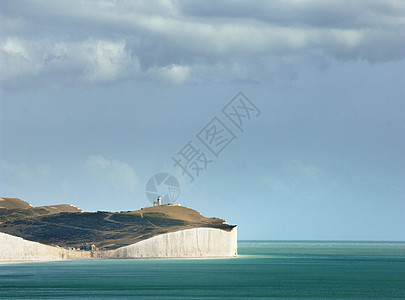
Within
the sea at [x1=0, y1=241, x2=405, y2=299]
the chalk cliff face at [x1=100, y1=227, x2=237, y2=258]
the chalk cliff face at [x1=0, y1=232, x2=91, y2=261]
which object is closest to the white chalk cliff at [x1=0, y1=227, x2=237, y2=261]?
the chalk cliff face at [x1=100, y1=227, x2=237, y2=258]

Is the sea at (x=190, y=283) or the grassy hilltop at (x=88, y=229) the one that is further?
the grassy hilltop at (x=88, y=229)

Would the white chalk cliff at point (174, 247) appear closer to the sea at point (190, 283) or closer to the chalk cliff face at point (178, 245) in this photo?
Result: the chalk cliff face at point (178, 245)

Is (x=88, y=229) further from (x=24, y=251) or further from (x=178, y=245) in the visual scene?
(x=24, y=251)

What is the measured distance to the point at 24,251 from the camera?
163 meters

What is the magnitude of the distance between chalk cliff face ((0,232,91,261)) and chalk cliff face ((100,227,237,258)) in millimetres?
13487

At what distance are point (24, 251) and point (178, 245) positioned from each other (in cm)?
3629

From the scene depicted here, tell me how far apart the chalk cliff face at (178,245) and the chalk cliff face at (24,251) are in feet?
44.2

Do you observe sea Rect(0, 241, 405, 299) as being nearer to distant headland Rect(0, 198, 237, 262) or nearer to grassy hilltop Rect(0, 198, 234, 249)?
distant headland Rect(0, 198, 237, 262)

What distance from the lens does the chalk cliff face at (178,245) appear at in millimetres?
181625

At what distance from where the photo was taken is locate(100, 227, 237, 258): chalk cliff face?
596ft

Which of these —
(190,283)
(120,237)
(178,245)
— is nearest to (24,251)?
(120,237)

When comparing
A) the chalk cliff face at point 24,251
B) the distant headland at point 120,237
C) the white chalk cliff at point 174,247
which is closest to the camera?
the chalk cliff face at point 24,251

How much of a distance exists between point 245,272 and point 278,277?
11.2 meters

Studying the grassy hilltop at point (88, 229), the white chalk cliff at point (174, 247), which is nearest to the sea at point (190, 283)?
the white chalk cliff at point (174, 247)
